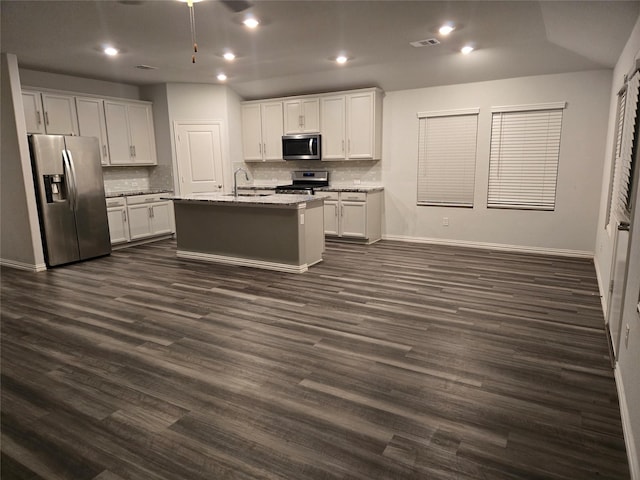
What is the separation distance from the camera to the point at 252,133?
763 centimetres

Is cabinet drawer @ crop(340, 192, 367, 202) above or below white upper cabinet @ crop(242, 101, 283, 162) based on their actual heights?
below

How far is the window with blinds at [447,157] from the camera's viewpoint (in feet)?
20.1

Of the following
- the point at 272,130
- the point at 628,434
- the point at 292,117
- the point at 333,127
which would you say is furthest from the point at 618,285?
the point at 272,130

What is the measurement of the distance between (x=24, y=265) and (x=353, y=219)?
4.63m

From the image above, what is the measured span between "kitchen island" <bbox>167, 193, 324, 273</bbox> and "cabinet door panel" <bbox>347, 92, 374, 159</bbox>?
72.7 inches

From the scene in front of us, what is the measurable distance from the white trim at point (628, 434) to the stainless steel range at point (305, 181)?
524cm

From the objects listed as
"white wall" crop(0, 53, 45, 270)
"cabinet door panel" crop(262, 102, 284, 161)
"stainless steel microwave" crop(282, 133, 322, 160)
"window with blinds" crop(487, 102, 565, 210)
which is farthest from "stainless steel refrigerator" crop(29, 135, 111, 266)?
"window with blinds" crop(487, 102, 565, 210)

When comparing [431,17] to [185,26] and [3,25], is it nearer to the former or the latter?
[185,26]

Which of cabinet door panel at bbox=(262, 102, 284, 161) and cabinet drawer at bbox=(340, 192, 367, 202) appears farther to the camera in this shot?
cabinet door panel at bbox=(262, 102, 284, 161)

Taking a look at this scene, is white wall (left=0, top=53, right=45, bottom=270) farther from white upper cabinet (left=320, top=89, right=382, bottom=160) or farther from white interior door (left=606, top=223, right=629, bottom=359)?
white interior door (left=606, top=223, right=629, bottom=359)

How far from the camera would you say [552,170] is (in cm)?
558

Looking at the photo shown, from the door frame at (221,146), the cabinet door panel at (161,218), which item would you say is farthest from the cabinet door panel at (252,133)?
the cabinet door panel at (161,218)

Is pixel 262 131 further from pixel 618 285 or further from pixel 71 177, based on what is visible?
pixel 618 285

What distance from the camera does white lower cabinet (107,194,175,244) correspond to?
249 inches
